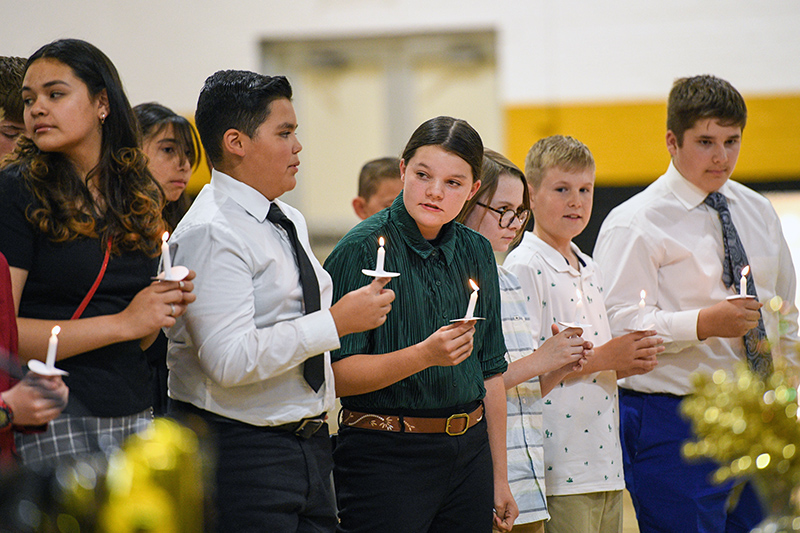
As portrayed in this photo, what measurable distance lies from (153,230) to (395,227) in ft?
2.03

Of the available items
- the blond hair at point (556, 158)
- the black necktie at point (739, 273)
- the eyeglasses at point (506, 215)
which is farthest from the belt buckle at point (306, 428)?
the black necktie at point (739, 273)

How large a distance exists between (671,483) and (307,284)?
5.14 feet

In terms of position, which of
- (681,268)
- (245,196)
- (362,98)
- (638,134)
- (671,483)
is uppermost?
(362,98)

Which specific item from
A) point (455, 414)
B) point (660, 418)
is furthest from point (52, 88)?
point (660, 418)

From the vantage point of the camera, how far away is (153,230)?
1.83 metres

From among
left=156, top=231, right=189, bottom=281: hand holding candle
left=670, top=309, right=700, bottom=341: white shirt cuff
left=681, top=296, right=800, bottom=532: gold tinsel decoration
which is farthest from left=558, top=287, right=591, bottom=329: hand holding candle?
left=156, top=231, right=189, bottom=281: hand holding candle

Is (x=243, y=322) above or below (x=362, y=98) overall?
below

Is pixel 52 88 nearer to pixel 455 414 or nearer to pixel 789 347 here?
pixel 455 414

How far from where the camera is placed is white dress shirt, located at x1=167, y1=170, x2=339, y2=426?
1680 mm

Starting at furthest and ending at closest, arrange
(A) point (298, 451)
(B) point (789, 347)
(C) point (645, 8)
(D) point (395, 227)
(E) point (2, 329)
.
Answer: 1. (C) point (645, 8)
2. (B) point (789, 347)
3. (D) point (395, 227)
4. (A) point (298, 451)
5. (E) point (2, 329)

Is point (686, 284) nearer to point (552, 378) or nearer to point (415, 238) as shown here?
point (552, 378)

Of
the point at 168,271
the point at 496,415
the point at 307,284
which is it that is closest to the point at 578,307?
the point at 496,415

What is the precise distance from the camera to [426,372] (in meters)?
1.97

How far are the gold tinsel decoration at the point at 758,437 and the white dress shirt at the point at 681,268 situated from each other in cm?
Result: 137
